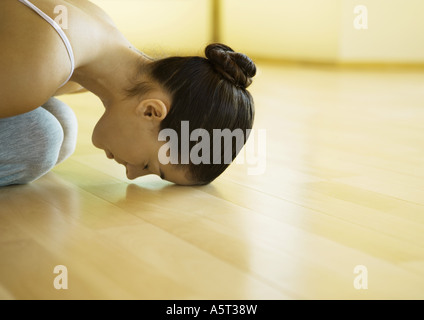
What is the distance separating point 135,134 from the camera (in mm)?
1225

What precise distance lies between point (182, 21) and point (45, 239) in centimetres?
487

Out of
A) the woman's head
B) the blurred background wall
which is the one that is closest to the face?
the woman's head

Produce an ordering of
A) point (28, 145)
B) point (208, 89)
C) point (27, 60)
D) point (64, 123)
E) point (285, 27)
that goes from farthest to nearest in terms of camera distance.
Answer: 1. point (285, 27)
2. point (64, 123)
3. point (28, 145)
4. point (208, 89)
5. point (27, 60)

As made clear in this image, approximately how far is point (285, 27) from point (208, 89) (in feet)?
13.8

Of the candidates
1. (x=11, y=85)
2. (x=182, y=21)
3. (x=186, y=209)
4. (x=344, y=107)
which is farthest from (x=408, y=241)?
(x=182, y=21)

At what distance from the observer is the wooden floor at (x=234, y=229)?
82cm

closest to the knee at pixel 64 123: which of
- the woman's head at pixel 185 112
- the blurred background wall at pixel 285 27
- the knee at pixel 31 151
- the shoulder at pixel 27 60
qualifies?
the knee at pixel 31 151

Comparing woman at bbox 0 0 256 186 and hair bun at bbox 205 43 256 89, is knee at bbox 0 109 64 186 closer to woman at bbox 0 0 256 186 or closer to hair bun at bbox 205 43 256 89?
woman at bbox 0 0 256 186

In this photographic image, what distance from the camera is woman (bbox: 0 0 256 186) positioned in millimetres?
1097

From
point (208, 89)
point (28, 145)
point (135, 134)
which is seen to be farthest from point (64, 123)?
point (208, 89)

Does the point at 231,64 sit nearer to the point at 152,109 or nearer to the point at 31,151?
the point at 152,109

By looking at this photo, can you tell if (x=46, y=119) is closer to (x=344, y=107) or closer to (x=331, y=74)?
(x=344, y=107)

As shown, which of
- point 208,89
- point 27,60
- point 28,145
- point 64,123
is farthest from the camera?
point 64,123

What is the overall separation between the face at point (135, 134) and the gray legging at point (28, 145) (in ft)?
0.40
